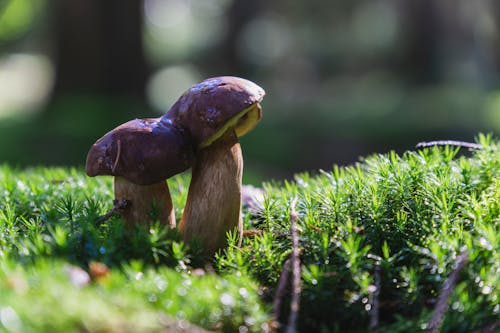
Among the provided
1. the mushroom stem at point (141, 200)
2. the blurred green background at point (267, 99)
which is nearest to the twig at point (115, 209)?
the mushroom stem at point (141, 200)

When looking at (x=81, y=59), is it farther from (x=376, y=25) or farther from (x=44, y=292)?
(x=376, y=25)

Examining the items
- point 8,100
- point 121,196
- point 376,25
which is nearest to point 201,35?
point 376,25

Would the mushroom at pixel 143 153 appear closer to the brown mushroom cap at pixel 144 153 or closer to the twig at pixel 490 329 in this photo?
the brown mushroom cap at pixel 144 153

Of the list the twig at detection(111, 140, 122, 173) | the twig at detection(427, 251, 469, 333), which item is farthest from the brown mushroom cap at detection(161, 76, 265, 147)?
the twig at detection(427, 251, 469, 333)

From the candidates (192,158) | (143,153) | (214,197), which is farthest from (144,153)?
(214,197)

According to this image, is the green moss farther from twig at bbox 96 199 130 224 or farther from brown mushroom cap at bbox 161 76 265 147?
brown mushroom cap at bbox 161 76 265 147

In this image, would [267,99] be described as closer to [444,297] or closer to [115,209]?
[115,209]

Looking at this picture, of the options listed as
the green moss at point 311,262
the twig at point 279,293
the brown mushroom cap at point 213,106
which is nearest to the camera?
the green moss at point 311,262
